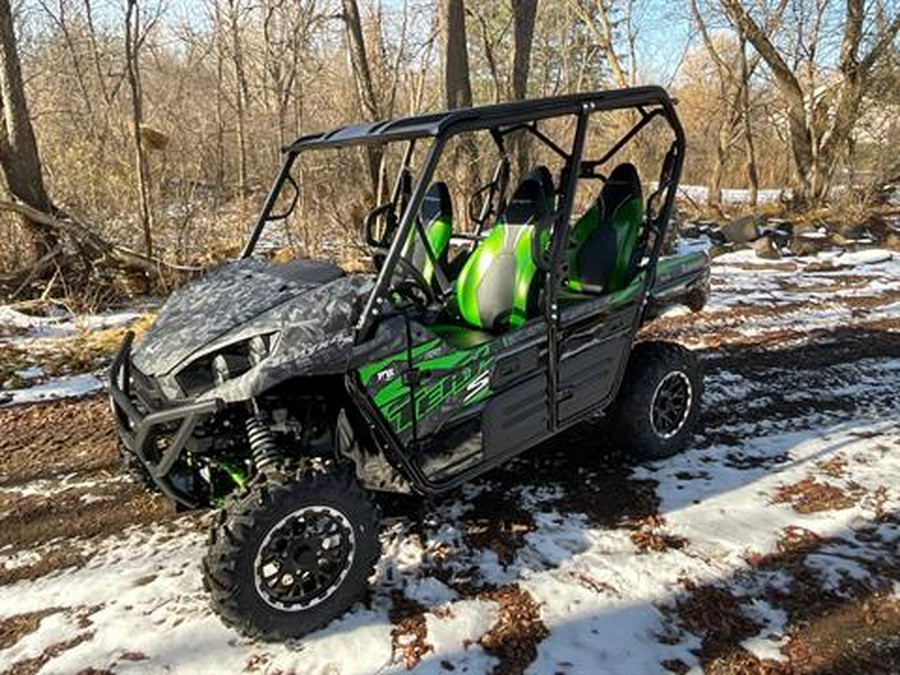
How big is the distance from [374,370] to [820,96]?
54.0 ft

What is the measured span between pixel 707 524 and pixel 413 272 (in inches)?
73.5

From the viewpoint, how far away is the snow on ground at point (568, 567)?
2455mm

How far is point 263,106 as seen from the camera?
47.5ft

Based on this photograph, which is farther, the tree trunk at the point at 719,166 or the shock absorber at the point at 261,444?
the tree trunk at the point at 719,166

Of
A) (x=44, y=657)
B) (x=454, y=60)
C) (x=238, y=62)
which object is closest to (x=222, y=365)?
(x=44, y=657)

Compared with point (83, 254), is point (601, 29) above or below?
above

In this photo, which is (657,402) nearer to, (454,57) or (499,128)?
(499,128)

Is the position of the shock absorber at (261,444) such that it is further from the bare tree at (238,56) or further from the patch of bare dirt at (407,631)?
the bare tree at (238,56)

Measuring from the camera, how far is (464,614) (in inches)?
104

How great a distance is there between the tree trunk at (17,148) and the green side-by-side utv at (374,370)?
5233 mm

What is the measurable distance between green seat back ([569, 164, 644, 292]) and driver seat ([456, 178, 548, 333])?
0.51 meters

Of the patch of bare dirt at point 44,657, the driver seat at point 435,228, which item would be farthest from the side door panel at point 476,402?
the patch of bare dirt at point 44,657

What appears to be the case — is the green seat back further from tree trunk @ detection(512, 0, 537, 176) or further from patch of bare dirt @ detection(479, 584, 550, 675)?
tree trunk @ detection(512, 0, 537, 176)

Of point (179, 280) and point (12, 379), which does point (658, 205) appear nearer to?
point (12, 379)
